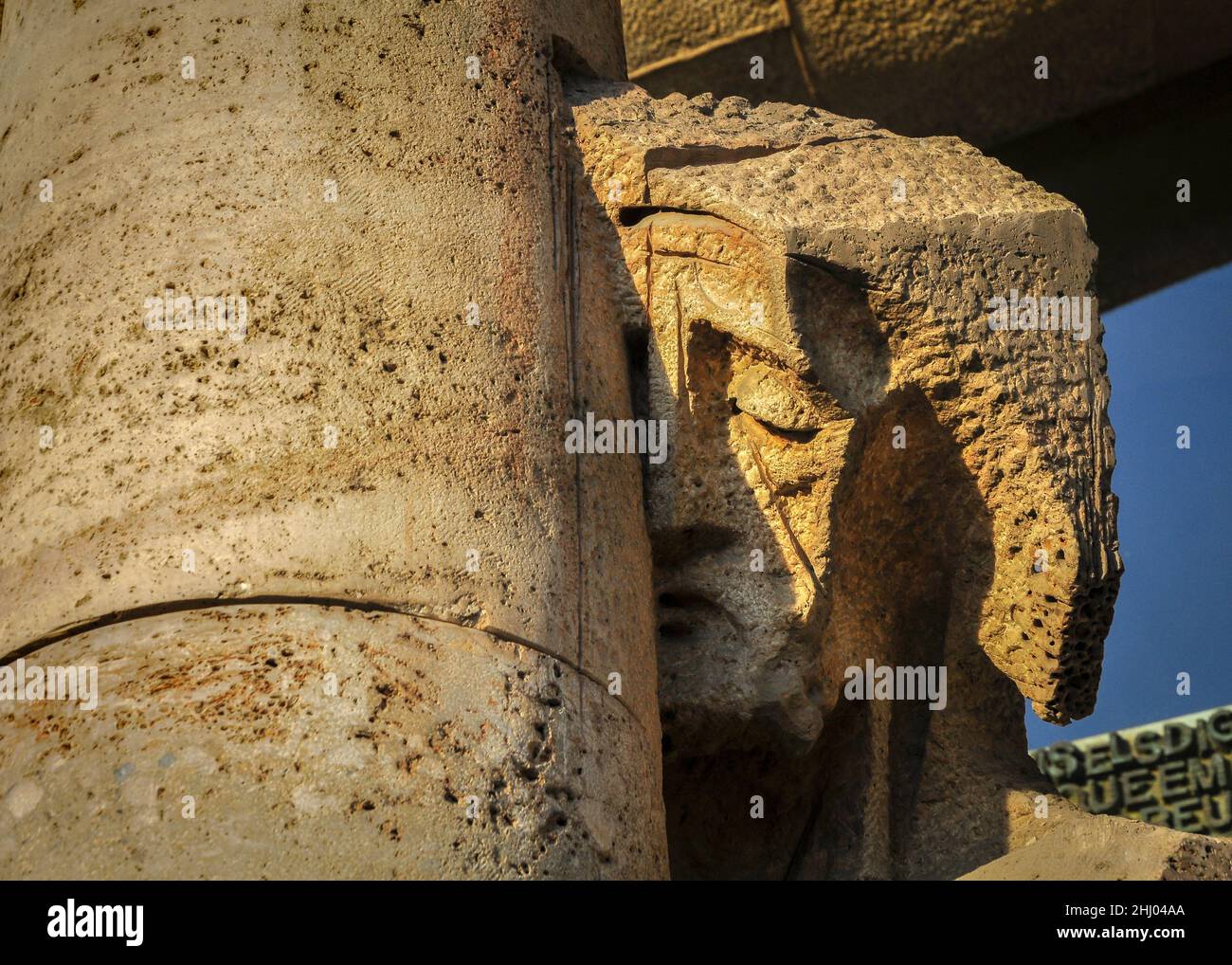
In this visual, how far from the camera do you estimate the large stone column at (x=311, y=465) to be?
224 cm

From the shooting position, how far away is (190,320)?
8.48 ft

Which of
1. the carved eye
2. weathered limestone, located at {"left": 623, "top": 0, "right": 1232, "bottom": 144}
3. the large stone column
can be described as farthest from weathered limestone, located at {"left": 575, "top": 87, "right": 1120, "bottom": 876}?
weathered limestone, located at {"left": 623, "top": 0, "right": 1232, "bottom": 144}

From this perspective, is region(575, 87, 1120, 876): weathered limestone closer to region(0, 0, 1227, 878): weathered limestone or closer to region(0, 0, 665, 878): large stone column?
region(0, 0, 1227, 878): weathered limestone

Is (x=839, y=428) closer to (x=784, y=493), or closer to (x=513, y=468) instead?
(x=784, y=493)

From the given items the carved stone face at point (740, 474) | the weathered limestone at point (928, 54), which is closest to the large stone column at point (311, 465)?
the carved stone face at point (740, 474)

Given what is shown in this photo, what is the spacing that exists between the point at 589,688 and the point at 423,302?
0.55 meters

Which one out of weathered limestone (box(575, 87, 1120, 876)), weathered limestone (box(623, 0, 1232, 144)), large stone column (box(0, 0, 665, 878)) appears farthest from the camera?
weathered limestone (box(623, 0, 1232, 144))

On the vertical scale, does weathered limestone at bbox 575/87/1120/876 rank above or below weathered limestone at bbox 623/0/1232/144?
below

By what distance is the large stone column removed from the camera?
224 centimetres

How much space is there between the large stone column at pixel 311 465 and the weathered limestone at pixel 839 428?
0.47ft

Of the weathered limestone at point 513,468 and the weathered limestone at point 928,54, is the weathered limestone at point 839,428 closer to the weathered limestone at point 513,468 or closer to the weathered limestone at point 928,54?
the weathered limestone at point 513,468

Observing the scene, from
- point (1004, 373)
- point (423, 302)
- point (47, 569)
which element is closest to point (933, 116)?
point (1004, 373)

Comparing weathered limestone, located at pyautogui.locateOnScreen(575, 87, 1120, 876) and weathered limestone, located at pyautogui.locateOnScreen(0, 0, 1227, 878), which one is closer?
weathered limestone, located at pyautogui.locateOnScreen(0, 0, 1227, 878)
